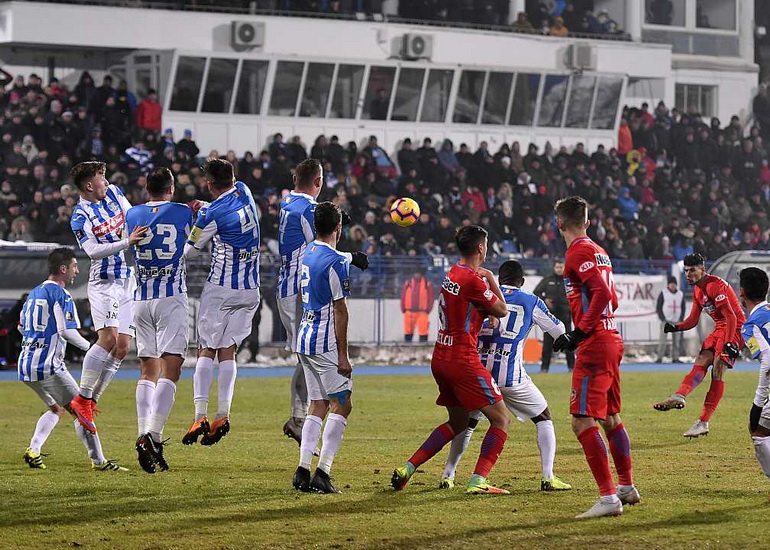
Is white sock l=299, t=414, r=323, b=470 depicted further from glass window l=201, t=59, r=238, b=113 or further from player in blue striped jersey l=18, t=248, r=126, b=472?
glass window l=201, t=59, r=238, b=113

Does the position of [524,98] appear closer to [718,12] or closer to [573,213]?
[718,12]

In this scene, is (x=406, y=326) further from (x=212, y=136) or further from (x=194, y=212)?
(x=194, y=212)

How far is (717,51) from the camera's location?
1948 inches

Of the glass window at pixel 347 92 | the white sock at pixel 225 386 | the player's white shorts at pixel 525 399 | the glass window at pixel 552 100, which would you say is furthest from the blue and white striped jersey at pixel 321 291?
the glass window at pixel 552 100

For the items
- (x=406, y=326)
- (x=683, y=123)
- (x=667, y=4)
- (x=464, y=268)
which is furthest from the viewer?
(x=667, y=4)

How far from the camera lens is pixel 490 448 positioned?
10570 millimetres

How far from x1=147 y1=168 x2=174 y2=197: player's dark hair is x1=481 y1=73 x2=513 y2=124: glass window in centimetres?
3118

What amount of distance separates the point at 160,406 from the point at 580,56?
1311 inches

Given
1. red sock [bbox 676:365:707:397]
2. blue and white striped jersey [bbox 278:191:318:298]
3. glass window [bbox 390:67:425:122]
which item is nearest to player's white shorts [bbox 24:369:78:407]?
blue and white striped jersey [bbox 278:191:318:298]

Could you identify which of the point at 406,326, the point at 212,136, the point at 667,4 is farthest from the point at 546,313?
the point at 667,4

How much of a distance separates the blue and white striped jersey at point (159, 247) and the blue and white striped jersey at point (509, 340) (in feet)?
9.01

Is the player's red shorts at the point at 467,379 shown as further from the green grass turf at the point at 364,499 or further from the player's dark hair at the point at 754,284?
the player's dark hair at the point at 754,284

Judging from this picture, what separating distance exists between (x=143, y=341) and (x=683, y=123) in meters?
32.2

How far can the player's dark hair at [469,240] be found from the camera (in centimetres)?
1030
